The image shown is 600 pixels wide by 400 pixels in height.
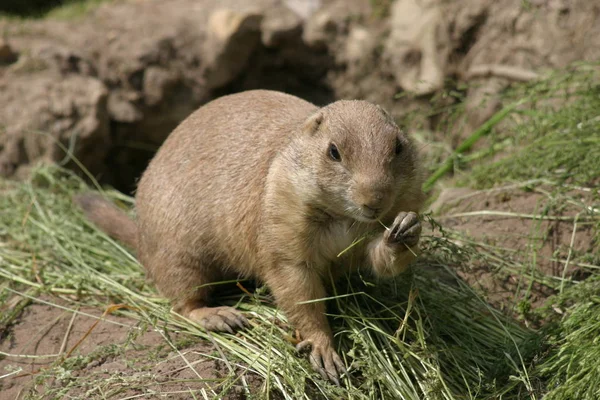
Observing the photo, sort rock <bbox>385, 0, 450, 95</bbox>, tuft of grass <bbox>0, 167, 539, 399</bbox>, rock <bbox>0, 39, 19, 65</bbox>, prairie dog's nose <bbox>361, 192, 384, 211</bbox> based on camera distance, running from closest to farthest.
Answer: prairie dog's nose <bbox>361, 192, 384, 211</bbox>
tuft of grass <bbox>0, 167, 539, 399</bbox>
rock <bbox>0, 39, 19, 65</bbox>
rock <bbox>385, 0, 450, 95</bbox>

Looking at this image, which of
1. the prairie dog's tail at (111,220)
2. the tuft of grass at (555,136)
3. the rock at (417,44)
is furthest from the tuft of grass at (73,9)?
the tuft of grass at (555,136)

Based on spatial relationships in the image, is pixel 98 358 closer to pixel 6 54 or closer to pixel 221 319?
pixel 221 319

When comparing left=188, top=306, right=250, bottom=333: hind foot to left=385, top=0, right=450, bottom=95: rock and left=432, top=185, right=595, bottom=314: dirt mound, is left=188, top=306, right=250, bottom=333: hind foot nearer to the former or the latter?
left=432, top=185, right=595, bottom=314: dirt mound

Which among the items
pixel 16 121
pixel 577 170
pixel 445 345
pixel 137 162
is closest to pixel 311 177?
pixel 445 345

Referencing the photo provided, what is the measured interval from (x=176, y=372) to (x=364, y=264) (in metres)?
1.25

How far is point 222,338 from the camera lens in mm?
4371

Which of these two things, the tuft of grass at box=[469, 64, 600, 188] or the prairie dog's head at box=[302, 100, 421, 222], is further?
the tuft of grass at box=[469, 64, 600, 188]

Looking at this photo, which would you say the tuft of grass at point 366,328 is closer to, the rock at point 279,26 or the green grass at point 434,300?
the green grass at point 434,300

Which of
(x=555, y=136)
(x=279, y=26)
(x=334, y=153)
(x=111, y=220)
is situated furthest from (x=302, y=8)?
(x=334, y=153)

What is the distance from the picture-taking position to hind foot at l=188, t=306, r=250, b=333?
4449mm

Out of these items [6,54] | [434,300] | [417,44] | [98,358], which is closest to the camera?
[98,358]

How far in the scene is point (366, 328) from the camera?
4.11m

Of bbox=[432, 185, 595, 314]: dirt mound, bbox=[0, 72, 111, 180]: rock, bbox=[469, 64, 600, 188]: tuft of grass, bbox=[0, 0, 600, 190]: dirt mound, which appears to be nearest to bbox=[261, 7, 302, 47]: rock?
bbox=[0, 0, 600, 190]: dirt mound

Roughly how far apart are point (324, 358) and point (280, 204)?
92cm
